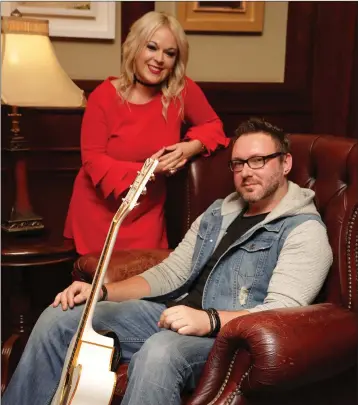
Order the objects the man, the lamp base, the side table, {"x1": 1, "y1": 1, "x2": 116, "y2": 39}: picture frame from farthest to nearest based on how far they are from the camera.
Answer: {"x1": 1, "y1": 1, "x2": 116, "y2": 39}: picture frame < the lamp base < the side table < the man

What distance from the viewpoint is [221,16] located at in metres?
3.04

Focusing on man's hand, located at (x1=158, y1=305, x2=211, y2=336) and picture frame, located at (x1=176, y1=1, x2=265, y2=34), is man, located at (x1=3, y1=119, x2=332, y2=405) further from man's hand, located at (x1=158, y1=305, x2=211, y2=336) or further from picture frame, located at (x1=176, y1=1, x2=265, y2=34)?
picture frame, located at (x1=176, y1=1, x2=265, y2=34)

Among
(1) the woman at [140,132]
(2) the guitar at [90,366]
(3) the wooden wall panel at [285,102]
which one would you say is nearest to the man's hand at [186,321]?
(2) the guitar at [90,366]

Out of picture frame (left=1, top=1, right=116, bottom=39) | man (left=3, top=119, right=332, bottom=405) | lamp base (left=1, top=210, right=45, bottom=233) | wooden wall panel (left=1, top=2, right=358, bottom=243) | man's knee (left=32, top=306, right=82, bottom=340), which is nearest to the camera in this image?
man (left=3, top=119, right=332, bottom=405)

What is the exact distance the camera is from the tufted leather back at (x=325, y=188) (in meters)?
1.89

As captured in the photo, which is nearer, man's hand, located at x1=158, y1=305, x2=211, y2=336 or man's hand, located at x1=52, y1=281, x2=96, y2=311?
man's hand, located at x1=158, y1=305, x2=211, y2=336

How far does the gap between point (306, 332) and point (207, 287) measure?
1.51 feet

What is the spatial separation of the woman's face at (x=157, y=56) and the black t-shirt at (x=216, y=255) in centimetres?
64

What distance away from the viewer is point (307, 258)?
71.2 inches

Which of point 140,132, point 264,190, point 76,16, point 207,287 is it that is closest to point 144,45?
point 140,132

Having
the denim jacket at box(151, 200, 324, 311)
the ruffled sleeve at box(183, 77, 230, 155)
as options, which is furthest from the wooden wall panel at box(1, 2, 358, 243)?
the denim jacket at box(151, 200, 324, 311)

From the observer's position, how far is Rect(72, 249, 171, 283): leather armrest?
2176 mm

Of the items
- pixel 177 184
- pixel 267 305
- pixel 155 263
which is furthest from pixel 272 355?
pixel 177 184

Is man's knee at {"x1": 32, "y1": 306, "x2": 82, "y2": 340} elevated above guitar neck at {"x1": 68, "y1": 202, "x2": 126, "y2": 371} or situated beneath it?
situated beneath
